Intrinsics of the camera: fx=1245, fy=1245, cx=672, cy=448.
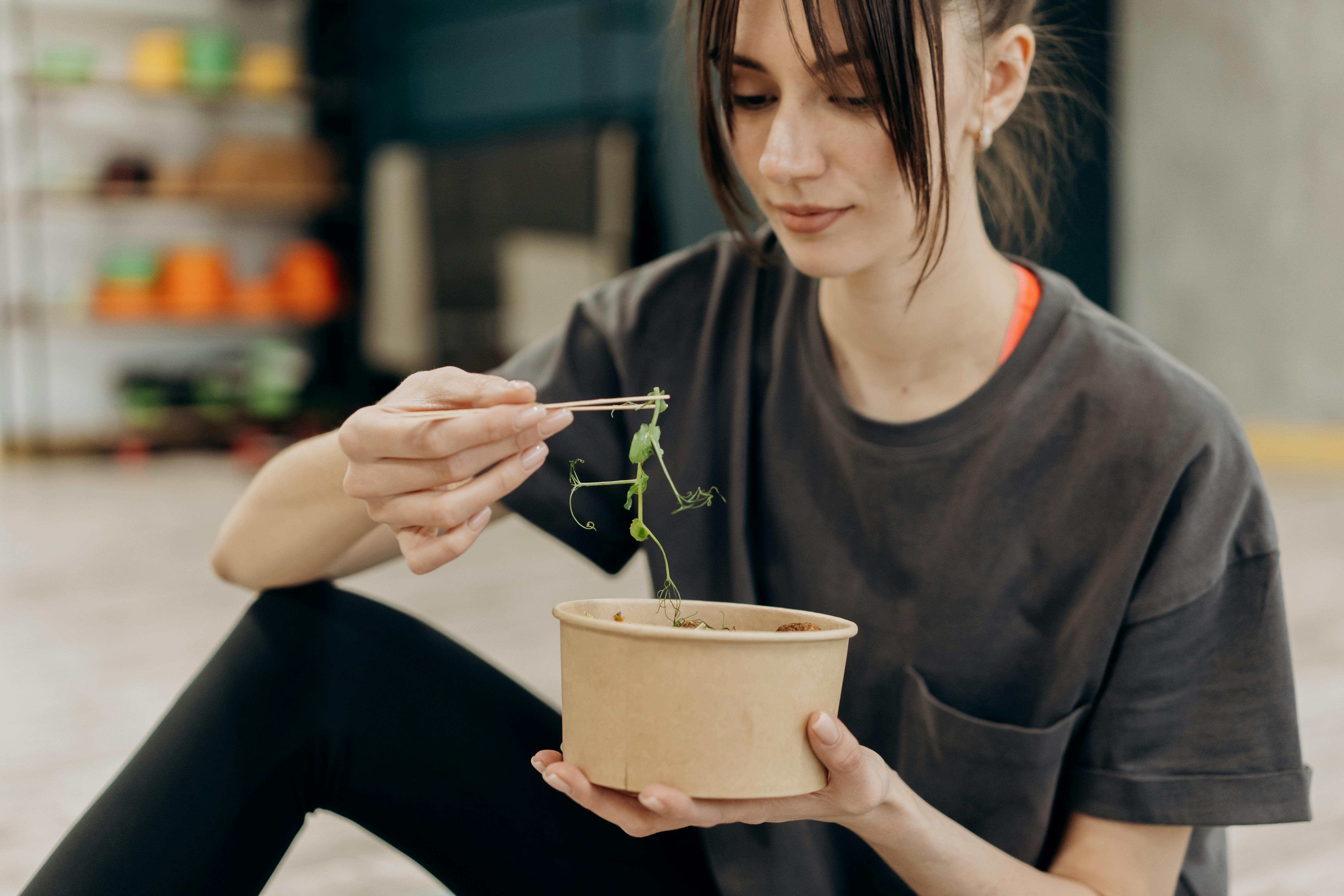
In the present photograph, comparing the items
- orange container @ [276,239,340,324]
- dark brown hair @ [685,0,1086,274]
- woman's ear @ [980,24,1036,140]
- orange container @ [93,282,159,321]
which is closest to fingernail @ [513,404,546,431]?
dark brown hair @ [685,0,1086,274]

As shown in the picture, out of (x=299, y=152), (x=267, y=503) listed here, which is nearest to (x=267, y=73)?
(x=299, y=152)

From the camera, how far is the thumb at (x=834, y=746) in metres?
0.59

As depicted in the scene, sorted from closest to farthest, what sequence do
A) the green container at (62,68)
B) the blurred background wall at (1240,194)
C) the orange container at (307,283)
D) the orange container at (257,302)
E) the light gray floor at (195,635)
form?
the light gray floor at (195,635)
the blurred background wall at (1240,194)
the green container at (62,68)
the orange container at (257,302)
the orange container at (307,283)

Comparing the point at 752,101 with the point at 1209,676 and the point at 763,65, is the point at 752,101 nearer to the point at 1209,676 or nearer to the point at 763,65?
the point at 763,65

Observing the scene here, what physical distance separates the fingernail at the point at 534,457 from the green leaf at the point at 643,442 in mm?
55

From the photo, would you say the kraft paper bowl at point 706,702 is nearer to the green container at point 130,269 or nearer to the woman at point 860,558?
the woman at point 860,558

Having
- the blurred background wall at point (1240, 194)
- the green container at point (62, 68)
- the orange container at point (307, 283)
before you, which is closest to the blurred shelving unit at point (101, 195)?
the green container at point (62, 68)

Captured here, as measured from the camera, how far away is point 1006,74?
82cm

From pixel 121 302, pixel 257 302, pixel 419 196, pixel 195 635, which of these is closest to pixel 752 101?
pixel 195 635

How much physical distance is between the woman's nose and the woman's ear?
0.15 m

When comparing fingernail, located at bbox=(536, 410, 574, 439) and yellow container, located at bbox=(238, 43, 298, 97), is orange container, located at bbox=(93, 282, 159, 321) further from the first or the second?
fingernail, located at bbox=(536, 410, 574, 439)

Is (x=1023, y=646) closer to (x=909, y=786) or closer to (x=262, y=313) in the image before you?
(x=909, y=786)

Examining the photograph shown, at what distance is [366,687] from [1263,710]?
22.0 inches

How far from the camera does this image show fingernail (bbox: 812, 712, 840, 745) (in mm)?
588
